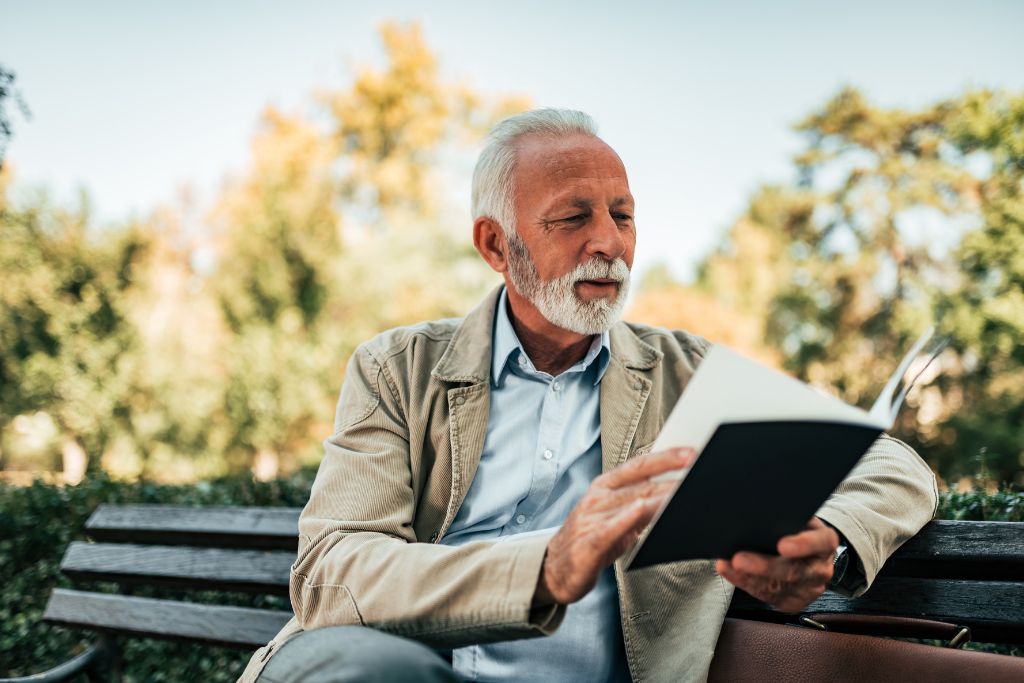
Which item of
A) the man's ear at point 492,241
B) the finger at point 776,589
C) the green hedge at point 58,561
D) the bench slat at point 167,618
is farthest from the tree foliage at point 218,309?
the finger at point 776,589

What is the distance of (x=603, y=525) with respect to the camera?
4.61 feet

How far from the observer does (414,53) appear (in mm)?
27406

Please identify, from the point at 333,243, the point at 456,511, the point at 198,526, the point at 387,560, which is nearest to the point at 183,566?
the point at 198,526

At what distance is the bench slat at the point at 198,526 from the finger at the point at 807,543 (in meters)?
1.67

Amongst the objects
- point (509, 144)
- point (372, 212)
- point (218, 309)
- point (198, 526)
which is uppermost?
point (509, 144)

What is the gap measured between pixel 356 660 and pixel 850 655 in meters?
1.07

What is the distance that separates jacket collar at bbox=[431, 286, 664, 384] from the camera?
2.22 meters

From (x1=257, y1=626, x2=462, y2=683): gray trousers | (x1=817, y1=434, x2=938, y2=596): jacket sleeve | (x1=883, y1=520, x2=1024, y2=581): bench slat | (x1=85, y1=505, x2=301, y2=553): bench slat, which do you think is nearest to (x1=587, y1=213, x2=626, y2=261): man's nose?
(x1=817, y1=434, x2=938, y2=596): jacket sleeve

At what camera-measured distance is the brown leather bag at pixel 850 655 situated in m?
1.63

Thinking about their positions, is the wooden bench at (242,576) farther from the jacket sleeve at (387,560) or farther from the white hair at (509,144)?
the white hair at (509,144)

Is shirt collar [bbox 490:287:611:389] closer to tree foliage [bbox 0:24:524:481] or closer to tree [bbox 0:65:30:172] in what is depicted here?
tree [bbox 0:65:30:172]

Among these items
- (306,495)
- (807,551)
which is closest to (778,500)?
(807,551)

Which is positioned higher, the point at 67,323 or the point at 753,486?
the point at 753,486

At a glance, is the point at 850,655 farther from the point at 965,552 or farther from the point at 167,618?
the point at 167,618
